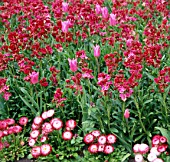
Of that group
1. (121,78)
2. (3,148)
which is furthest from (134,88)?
(3,148)

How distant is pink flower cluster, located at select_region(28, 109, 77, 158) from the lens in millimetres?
3804

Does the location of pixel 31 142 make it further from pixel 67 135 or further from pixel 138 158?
pixel 138 158

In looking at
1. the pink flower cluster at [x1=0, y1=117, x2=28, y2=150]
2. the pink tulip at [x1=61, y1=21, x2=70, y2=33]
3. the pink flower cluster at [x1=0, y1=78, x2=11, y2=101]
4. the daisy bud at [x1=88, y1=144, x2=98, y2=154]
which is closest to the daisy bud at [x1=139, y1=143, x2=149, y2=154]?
the daisy bud at [x1=88, y1=144, x2=98, y2=154]

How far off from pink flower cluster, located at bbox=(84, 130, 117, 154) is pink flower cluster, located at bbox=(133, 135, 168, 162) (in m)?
0.24

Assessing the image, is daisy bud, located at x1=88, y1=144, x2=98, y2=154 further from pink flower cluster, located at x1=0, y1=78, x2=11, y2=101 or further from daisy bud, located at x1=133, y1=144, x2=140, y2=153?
pink flower cluster, located at x1=0, y1=78, x2=11, y2=101

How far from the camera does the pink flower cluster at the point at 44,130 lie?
3.80 metres

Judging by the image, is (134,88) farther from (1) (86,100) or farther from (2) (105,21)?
(2) (105,21)

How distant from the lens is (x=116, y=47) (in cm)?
497

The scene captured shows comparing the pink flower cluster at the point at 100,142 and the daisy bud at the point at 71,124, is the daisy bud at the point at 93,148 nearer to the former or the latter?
the pink flower cluster at the point at 100,142

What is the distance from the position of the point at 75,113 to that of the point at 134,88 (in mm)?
806

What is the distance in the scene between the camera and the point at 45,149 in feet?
12.5

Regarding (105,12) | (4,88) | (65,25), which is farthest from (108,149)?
(105,12)

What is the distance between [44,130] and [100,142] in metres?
0.59

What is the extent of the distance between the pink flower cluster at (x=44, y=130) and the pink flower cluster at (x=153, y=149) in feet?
2.32
